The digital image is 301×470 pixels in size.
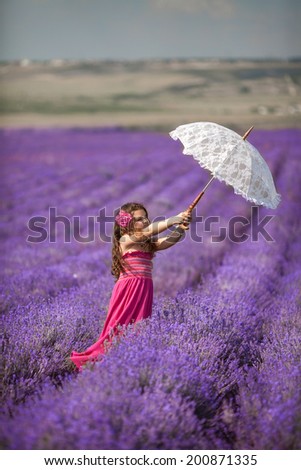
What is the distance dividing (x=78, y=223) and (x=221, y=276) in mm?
3831

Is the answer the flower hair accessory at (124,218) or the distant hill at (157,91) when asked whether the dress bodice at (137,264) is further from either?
the distant hill at (157,91)

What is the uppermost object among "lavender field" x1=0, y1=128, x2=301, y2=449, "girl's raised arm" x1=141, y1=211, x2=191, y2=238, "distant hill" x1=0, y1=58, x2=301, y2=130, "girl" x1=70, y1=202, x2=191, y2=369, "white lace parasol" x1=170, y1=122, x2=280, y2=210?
"distant hill" x1=0, y1=58, x2=301, y2=130

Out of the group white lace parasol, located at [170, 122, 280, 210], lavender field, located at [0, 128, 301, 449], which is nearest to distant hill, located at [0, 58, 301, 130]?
lavender field, located at [0, 128, 301, 449]

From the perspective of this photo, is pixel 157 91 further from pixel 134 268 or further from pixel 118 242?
pixel 134 268

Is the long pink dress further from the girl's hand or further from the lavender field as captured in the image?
the girl's hand

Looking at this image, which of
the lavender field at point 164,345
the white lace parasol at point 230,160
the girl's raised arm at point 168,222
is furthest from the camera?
the white lace parasol at point 230,160

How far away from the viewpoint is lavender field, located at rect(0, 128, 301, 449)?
210 cm

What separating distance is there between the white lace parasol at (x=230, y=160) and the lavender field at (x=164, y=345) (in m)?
0.75

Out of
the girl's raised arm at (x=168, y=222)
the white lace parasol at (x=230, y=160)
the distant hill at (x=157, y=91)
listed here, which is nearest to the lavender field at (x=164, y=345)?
the girl's raised arm at (x=168, y=222)

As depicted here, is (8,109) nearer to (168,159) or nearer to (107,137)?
(107,137)

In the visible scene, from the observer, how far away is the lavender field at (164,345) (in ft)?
6.90

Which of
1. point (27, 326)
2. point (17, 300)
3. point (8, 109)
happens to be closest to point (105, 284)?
point (17, 300)

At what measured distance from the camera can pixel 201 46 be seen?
8.70 metres

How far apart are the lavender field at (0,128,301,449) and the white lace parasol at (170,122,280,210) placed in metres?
0.75
